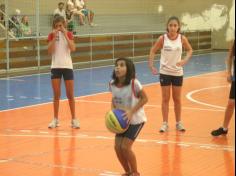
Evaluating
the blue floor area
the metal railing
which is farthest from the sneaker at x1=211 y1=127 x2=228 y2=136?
the metal railing

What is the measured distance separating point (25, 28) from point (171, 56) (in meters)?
12.8

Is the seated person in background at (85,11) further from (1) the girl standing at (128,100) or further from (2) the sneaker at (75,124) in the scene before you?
(1) the girl standing at (128,100)

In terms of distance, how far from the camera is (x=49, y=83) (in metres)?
16.4

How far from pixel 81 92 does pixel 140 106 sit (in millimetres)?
8660

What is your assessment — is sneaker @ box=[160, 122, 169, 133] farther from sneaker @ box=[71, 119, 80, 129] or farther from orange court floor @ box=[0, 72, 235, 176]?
sneaker @ box=[71, 119, 80, 129]

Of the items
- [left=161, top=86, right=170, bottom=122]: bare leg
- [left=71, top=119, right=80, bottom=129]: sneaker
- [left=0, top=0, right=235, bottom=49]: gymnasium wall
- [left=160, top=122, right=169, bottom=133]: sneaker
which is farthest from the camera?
[left=0, top=0, right=235, bottom=49]: gymnasium wall

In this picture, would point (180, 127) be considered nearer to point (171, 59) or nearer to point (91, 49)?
point (171, 59)

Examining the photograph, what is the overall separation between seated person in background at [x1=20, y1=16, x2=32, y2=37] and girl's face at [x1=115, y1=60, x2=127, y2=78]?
50.0 ft

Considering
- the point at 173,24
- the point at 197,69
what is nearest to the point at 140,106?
the point at 173,24

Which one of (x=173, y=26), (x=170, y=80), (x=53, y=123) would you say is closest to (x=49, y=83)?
Result: (x=53, y=123)

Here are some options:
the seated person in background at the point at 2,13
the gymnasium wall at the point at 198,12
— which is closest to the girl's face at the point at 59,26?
the seated person in background at the point at 2,13

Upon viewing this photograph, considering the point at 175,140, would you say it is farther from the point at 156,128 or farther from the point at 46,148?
the point at 46,148

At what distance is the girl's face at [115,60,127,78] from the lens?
19.7 ft

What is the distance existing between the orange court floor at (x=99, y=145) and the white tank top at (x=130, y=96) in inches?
38.9
